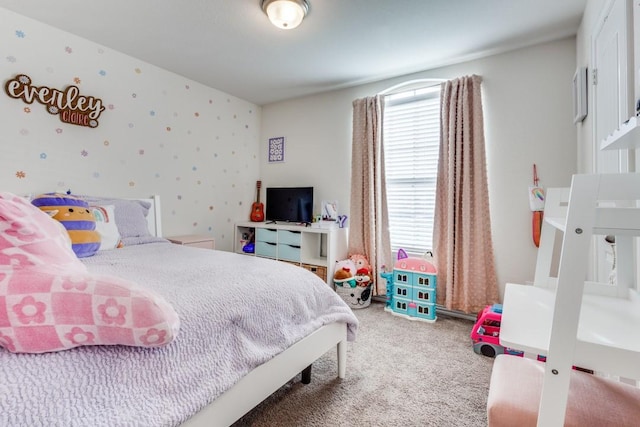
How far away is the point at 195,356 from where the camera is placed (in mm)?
1014

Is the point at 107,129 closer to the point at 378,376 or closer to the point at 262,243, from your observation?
the point at 262,243

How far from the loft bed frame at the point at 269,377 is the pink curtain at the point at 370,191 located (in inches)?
60.4

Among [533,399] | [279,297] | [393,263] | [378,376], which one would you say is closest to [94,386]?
[279,297]

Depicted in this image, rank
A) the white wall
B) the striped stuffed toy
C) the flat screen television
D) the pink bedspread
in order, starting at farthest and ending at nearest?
1. the flat screen television
2. the white wall
3. the striped stuffed toy
4. the pink bedspread

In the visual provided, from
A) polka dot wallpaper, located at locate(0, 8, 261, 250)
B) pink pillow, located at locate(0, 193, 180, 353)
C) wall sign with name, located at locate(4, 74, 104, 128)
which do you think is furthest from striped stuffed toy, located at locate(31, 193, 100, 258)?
pink pillow, located at locate(0, 193, 180, 353)

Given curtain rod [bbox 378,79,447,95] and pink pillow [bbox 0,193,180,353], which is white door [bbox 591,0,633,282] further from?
pink pillow [bbox 0,193,180,353]

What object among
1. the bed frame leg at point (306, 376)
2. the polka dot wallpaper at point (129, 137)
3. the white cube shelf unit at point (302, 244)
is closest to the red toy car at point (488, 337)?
the bed frame leg at point (306, 376)

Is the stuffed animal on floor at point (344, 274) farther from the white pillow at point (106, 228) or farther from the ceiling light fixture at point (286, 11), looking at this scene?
the ceiling light fixture at point (286, 11)

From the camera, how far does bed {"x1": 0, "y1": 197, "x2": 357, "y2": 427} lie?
729 mm

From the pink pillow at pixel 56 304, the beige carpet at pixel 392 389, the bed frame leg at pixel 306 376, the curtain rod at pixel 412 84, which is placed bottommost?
the beige carpet at pixel 392 389

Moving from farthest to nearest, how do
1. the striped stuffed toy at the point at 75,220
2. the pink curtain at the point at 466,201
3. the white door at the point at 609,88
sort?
the pink curtain at the point at 466,201 < the striped stuffed toy at the point at 75,220 < the white door at the point at 609,88

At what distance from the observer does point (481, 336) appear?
84.7 inches

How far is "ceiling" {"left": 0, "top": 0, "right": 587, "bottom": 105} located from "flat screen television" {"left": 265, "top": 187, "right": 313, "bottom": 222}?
50.6 inches

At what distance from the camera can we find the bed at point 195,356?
0.73 m
